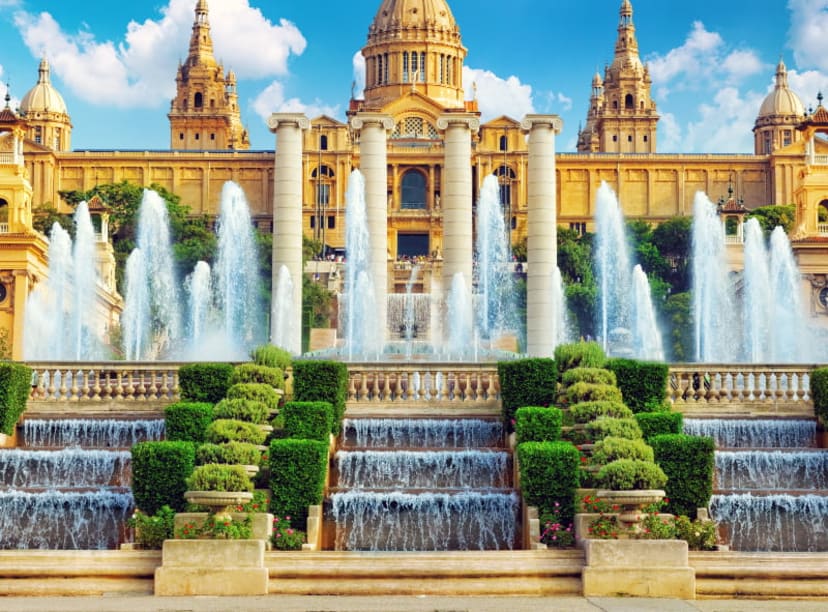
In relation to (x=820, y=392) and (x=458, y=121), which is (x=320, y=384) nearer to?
(x=820, y=392)

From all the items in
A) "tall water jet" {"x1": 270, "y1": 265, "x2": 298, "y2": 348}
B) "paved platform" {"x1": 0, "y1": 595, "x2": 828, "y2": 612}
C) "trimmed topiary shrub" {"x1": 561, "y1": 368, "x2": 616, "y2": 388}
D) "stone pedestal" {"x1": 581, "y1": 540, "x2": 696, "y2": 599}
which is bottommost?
"paved platform" {"x1": 0, "y1": 595, "x2": 828, "y2": 612}

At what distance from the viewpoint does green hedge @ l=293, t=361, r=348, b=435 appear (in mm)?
30359

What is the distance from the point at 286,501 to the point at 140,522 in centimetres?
242

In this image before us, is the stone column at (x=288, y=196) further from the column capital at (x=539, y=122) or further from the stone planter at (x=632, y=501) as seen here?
the stone planter at (x=632, y=501)

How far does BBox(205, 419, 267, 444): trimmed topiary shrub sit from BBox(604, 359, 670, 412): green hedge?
7668 mm

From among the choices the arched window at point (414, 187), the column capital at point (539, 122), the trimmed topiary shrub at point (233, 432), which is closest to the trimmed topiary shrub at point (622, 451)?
the trimmed topiary shrub at point (233, 432)

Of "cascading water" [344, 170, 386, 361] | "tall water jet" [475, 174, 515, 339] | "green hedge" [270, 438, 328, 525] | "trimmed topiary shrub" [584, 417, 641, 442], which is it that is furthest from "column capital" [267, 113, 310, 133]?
"green hedge" [270, 438, 328, 525]

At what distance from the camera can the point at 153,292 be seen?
8644 cm

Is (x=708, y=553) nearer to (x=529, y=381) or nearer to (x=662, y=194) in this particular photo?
(x=529, y=381)

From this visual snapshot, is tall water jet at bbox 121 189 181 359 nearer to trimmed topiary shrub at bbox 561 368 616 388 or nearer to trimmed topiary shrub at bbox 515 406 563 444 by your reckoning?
trimmed topiary shrub at bbox 561 368 616 388

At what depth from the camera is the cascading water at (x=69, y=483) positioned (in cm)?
2630

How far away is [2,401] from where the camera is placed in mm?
30469

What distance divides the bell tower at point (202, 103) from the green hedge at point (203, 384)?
128934mm

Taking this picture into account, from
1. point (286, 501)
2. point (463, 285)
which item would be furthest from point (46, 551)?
point (463, 285)
